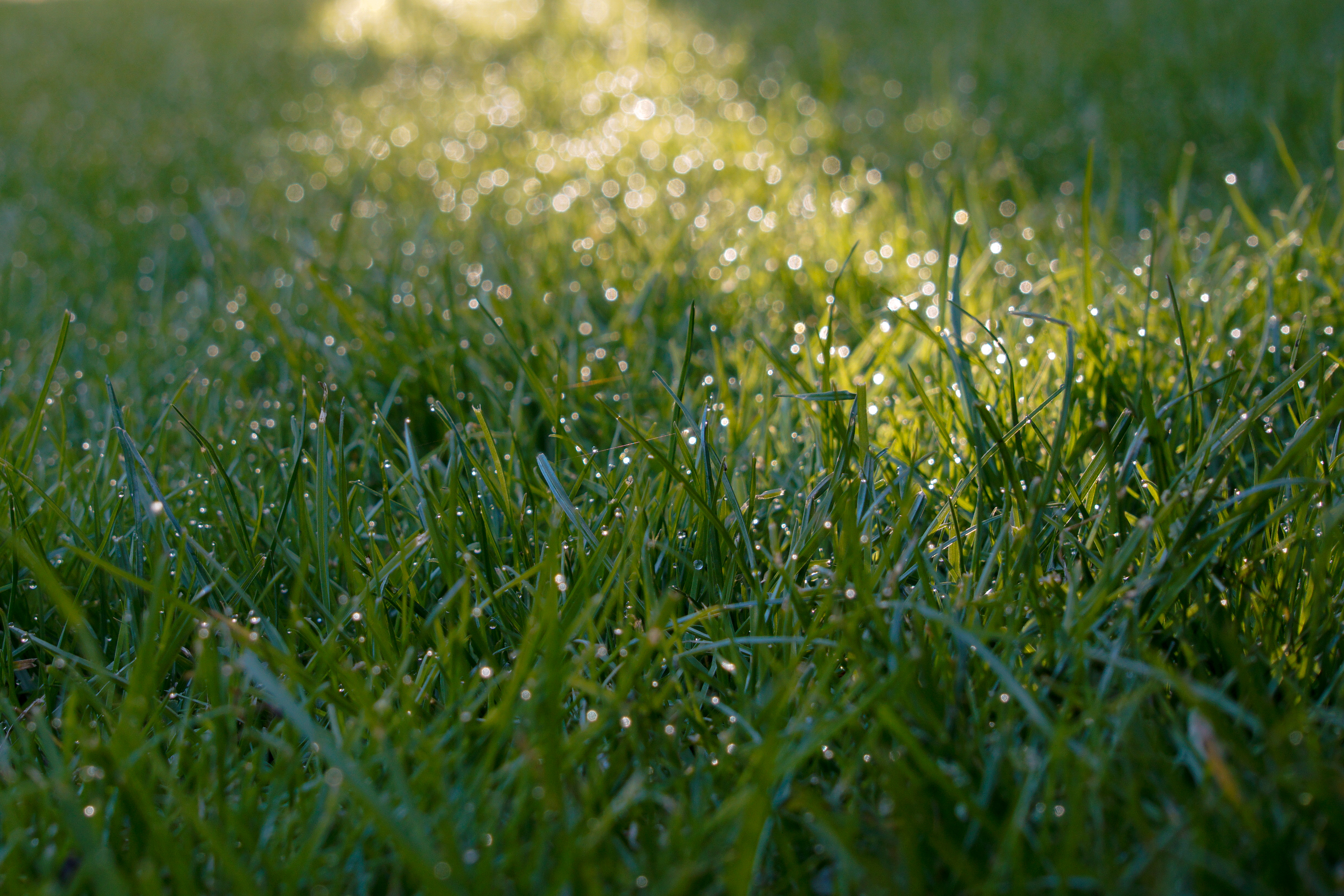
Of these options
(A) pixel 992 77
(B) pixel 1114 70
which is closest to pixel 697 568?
(A) pixel 992 77

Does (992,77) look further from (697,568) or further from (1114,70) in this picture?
(697,568)

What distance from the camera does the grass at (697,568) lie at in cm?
75

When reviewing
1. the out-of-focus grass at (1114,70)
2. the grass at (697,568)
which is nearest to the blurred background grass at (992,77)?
the out-of-focus grass at (1114,70)

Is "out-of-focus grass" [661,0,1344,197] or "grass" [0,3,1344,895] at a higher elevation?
"out-of-focus grass" [661,0,1344,197]

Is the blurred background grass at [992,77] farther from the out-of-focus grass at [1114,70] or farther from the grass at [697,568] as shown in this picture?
the grass at [697,568]

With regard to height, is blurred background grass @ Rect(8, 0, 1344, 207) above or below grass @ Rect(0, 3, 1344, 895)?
above

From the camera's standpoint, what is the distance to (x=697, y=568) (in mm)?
1069

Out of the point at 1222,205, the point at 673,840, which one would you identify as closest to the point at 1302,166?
the point at 1222,205

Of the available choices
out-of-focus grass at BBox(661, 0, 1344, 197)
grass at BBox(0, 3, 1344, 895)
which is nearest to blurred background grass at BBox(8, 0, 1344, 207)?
out-of-focus grass at BBox(661, 0, 1344, 197)

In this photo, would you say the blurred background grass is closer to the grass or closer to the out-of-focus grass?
the out-of-focus grass

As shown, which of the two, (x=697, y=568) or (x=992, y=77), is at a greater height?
(x=992, y=77)

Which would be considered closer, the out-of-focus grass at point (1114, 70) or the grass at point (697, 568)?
the grass at point (697, 568)

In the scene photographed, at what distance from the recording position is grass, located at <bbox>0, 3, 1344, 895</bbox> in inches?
29.4

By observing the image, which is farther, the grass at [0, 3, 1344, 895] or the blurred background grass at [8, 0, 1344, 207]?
the blurred background grass at [8, 0, 1344, 207]
